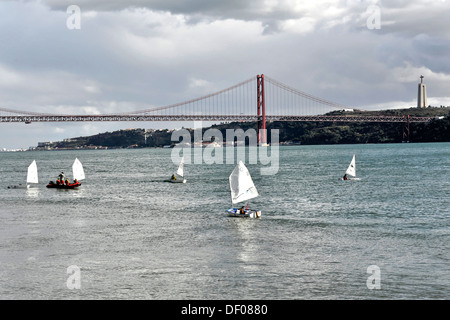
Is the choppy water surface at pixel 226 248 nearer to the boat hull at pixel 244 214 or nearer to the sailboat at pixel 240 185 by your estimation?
the boat hull at pixel 244 214

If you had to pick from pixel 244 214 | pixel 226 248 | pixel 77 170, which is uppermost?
pixel 77 170

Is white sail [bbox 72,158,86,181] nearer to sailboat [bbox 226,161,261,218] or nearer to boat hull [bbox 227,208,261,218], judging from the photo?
sailboat [bbox 226,161,261,218]

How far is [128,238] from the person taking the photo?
26562mm

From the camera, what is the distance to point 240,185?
3441cm

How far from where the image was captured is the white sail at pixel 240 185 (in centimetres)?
3424

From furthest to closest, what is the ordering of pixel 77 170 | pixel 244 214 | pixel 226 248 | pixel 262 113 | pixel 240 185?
pixel 262 113 → pixel 77 170 → pixel 240 185 → pixel 244 214 → pixel 226 248

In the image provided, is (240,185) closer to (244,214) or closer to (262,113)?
(244,214)

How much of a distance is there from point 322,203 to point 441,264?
20012 mm

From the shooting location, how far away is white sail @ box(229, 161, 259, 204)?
34237 millimetres

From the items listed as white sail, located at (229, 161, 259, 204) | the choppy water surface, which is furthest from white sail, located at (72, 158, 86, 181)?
white sail, located at (229, 161, 259, 204)

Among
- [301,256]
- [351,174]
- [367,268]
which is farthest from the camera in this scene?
[351,174]

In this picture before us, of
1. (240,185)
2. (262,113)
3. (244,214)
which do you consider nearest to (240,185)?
(240,185)

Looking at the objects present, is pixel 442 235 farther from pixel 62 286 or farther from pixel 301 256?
pixel 62 286
